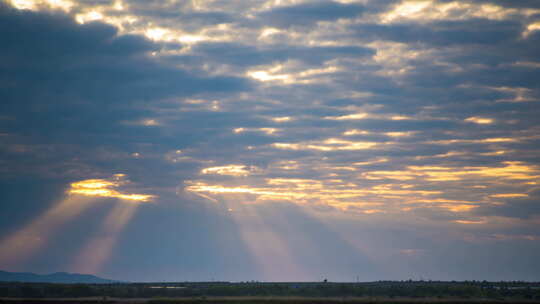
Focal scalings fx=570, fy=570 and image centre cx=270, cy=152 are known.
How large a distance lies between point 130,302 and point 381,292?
58.6m

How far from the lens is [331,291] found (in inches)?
5226

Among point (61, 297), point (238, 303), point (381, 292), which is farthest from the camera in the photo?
point (381, 292)

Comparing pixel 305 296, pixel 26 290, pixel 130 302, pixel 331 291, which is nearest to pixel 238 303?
pixel 130 302

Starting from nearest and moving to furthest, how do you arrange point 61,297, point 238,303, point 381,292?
1. point 238,303
2. point 61,297
3. point 381,292

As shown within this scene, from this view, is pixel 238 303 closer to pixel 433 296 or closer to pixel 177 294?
pixel 177 294

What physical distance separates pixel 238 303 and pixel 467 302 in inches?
1650

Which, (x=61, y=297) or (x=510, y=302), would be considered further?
(x=61, y=297)

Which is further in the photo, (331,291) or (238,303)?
(331,291)

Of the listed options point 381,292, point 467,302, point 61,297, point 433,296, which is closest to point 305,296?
point 381,292

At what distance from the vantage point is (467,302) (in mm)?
104250

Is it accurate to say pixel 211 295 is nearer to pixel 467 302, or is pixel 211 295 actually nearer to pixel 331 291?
pixel 331 291

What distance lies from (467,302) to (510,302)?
8059mm

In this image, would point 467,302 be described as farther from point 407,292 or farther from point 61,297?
point 61,297

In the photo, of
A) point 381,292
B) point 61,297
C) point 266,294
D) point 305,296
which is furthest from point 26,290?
point 381,292
